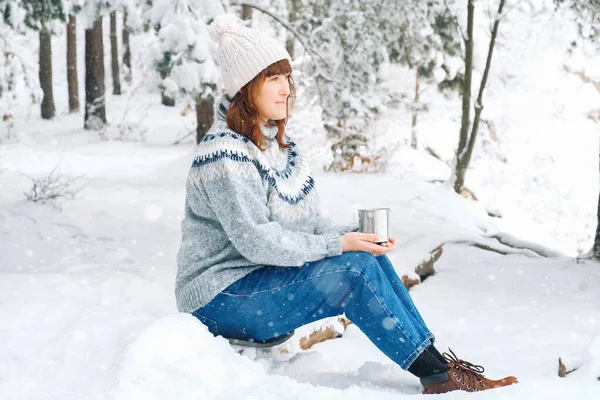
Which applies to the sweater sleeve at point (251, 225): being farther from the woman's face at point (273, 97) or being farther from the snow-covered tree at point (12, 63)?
the snow-covered tree at point (12, 63)

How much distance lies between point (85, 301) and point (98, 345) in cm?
135

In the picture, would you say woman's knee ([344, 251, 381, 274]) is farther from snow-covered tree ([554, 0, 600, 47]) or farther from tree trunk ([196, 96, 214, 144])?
tree trunk ([196, 96, 214, 144])

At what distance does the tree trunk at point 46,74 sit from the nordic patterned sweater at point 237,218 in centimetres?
1601

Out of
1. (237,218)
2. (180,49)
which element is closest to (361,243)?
(237,218)

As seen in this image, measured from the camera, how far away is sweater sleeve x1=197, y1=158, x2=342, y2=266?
262 cm

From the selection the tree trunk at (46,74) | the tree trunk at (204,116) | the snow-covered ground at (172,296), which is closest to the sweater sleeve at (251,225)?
the snow-covered ground at (172,296)

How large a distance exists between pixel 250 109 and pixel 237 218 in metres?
0.51

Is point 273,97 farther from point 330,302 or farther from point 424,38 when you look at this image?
point 424,38

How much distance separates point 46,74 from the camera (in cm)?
1822

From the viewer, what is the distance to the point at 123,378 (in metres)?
2.41

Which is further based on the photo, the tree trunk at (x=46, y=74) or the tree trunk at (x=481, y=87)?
the tree trunk at (x=46, y=74)

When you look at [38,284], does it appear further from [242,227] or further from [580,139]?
[580,139]

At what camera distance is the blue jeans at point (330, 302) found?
2.65 meters

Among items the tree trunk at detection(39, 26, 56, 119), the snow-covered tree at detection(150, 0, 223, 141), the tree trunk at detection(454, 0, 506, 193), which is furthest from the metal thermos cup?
the tree trunk at detection(39, 26, 56, 119)
